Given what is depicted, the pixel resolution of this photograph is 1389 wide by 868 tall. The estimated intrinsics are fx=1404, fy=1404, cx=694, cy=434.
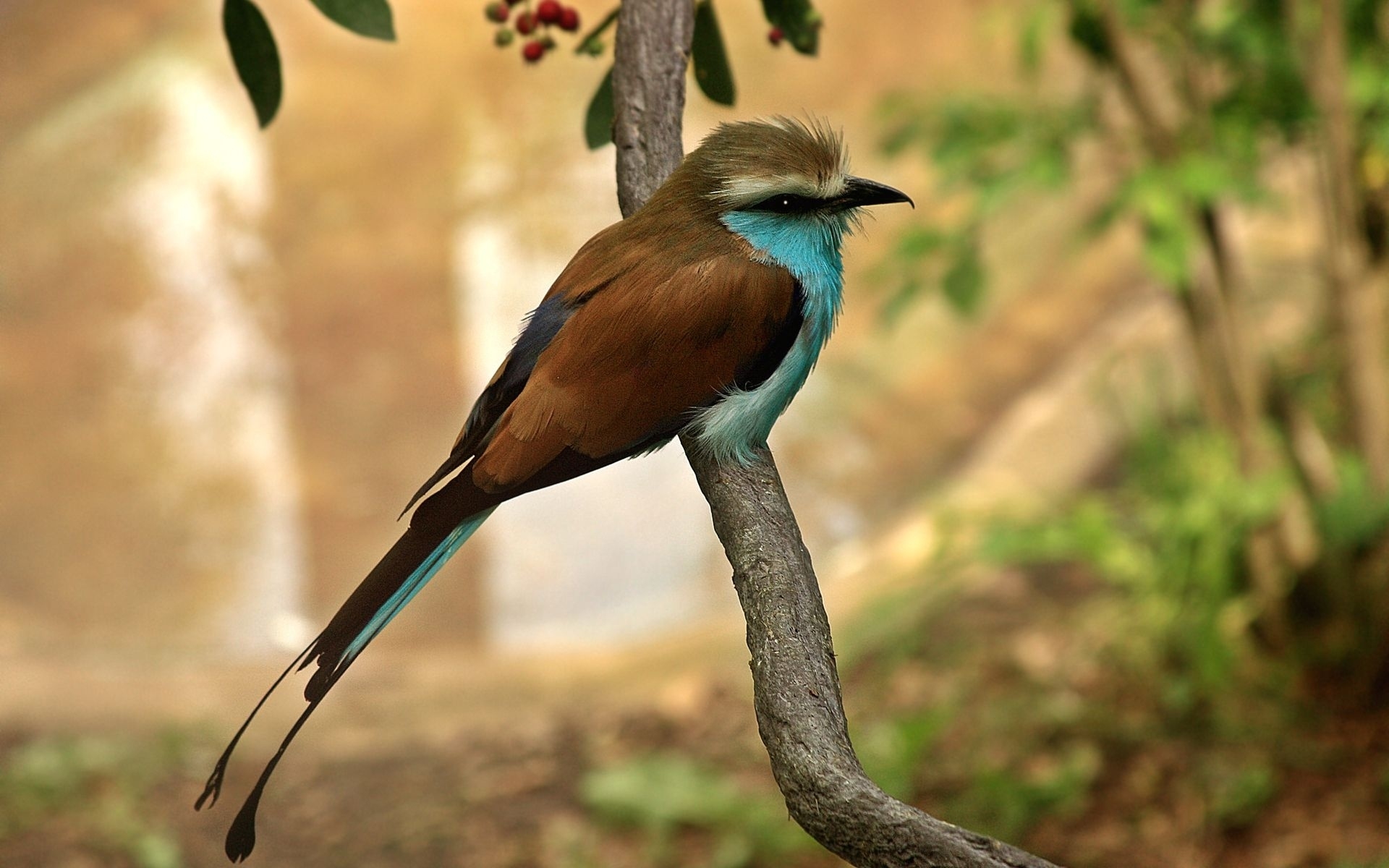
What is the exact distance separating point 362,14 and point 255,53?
17 centimetres

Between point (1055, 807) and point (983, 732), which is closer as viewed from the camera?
point (1055, 807)

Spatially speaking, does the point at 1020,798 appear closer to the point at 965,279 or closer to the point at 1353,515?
the point at 1353,515

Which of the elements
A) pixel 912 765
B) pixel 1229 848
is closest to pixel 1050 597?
pixel 912 765

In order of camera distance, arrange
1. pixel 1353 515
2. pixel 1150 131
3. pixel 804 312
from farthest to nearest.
A: pixel 1353 515 < pixel 1150 131 < pixel 804 312

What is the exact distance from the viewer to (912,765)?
13.7 feet

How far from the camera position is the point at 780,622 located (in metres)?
1.43

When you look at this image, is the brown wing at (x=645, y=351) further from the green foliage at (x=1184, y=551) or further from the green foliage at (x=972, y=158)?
the green foliage at (x=1184, y=551)

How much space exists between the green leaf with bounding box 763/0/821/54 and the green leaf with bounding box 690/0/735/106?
104 mm

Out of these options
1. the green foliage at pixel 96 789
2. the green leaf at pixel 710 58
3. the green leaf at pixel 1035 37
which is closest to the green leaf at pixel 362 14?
the green leaf at pixel 710 58

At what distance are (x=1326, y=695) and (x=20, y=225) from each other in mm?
5791

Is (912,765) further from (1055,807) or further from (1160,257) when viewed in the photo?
(1160,257)

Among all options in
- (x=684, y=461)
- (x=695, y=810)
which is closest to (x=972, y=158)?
(x=695, y=810)

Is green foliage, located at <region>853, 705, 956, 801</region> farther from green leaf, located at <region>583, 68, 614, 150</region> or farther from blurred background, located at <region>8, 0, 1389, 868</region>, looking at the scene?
green leaf, located at <region>583, 68, 614, 150</region>

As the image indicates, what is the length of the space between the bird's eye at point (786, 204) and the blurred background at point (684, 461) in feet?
4.33
